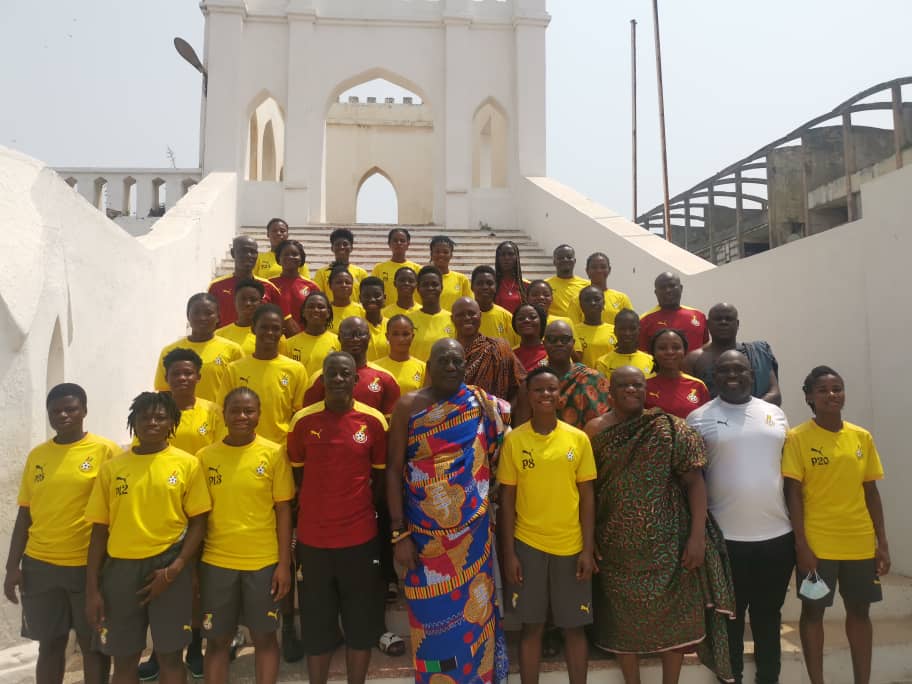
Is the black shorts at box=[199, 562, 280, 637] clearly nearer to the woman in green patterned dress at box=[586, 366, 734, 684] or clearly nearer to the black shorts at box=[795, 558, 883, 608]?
the woman in green patterned dress at box=[586, 366, 734, 684]

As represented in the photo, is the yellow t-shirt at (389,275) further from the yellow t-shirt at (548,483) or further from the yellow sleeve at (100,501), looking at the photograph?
the yellow sleeve at (100,501)

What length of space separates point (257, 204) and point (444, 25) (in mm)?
4891

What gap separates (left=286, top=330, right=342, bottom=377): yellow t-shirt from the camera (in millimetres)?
4453

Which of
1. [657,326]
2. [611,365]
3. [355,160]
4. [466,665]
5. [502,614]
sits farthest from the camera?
[355,160]

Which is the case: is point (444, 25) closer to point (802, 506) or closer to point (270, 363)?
point (270, 363)

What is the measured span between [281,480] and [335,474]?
270 millimetres

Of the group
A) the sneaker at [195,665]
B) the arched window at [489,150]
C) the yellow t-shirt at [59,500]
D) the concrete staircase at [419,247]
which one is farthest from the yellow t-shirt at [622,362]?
the arched window at [489,150]

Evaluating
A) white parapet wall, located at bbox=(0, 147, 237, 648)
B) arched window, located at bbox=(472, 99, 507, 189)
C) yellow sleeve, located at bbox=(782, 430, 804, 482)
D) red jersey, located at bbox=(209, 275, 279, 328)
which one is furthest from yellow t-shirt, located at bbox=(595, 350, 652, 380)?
arched window, located at bbox=(472, 99, 507, 189)

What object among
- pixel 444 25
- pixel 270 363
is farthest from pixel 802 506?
pixel 444 25

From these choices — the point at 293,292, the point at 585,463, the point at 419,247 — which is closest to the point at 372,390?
the point at 585,463

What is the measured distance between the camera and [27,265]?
3.81 metres

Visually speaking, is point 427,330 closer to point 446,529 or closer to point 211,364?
point 211,364

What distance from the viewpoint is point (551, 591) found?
332 cm

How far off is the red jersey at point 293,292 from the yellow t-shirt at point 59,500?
234cm
